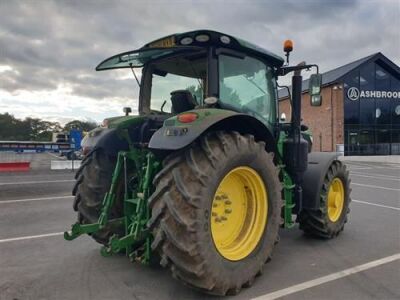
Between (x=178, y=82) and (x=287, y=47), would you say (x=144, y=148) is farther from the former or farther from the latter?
(x=287, y=47)

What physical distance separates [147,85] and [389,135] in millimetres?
32329

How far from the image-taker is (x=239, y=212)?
375cm

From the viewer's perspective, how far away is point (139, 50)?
396cm

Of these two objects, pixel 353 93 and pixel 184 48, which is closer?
pixel 184 48

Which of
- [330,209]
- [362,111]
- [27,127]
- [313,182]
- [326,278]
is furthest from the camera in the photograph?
[27,127]

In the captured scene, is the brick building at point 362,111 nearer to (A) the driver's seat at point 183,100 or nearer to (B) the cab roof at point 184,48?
(B) the cab roof at point 184,48

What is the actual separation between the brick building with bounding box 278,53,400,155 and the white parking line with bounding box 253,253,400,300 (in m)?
27.0

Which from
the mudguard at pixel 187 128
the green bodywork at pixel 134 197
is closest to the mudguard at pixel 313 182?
the green bodywork at pixel 134 197

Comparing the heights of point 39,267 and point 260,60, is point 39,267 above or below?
below

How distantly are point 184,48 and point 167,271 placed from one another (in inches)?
92.5

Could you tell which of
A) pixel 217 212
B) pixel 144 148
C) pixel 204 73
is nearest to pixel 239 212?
pixel 217 212

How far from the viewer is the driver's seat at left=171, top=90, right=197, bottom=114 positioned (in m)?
4.07

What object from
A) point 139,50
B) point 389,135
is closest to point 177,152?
point 139,50

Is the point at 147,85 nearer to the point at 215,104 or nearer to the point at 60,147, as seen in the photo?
the point at 215,104
